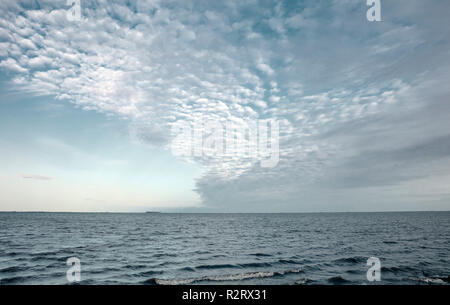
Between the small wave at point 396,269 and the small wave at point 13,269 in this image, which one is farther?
the small wave at point 396,269

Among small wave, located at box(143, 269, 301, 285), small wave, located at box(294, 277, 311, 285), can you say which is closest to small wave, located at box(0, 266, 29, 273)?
small wave, located at box(143, 269, 301, 285)

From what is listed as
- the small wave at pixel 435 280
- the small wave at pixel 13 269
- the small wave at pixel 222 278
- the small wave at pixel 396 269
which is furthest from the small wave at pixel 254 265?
the small wave at pixel 13 269

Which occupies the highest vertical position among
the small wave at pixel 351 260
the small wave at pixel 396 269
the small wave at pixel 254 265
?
the small wave at pixel 396 269

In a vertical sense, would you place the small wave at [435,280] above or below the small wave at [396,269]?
above

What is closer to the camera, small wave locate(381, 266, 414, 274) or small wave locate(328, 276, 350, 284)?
small wave locate(328, 276, 350, 284)

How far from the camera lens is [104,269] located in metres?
22.0

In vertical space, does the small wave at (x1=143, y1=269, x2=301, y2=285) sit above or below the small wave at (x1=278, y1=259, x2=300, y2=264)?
above

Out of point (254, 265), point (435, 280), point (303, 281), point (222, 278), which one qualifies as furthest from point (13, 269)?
point (435, 280)

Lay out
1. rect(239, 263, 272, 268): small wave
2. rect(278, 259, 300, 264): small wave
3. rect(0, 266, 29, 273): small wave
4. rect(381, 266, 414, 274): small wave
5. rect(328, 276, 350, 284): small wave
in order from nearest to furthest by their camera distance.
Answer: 1. rect(328, 276, 350, 284): small wave
2. rect(0, 266, 29, 273): small wave
3. rect(381, 266, 414, 274): small wave
4. rect(239, 263, 272, 268): small wave
5. rect(278, 259, 300, 264): small wave

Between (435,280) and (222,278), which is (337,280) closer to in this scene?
(435,280)

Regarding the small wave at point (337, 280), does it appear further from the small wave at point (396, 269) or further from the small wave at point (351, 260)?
the small wave at point (351, 260)

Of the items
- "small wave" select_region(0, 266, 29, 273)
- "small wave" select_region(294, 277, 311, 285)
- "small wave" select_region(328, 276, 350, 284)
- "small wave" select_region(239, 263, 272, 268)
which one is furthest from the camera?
"small wave" select_region(239, 263, 272, 268)

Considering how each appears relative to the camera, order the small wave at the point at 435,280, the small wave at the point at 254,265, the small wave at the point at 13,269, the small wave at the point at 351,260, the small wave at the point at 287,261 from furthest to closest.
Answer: the small wave at the point at 351,260 → the small wave at the point at 287,261 → the small wave at the point at 254,265 → the small wave at the point at 13,269 → the small wave at the point at 435,280

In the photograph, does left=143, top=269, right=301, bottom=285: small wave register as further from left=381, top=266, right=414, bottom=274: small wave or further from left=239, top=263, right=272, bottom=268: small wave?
left=381, top=266, right=414, bottom=274: small wave
